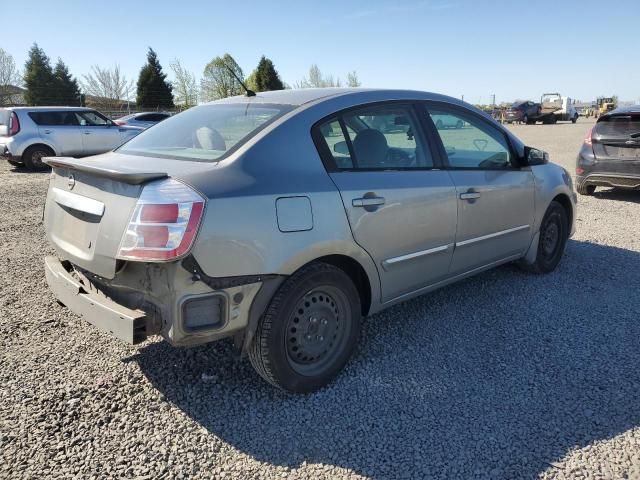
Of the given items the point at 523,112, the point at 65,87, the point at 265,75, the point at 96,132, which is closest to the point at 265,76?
the point at 265,75

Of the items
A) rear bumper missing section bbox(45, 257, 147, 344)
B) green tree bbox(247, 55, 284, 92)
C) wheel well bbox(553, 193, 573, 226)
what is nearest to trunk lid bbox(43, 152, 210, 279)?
rear bumper missing section bbox(45, 257, 147, 344)

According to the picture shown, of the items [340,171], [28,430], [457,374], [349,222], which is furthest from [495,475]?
[28,430]

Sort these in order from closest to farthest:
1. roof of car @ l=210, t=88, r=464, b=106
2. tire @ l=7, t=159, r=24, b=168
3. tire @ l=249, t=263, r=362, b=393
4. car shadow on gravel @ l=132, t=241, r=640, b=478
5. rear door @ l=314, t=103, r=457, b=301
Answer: car shadow on gravel @ l=132, t=241, r=640, b=478
tire @ l=249, t=263, r=362, b=393
rear door @ l=314, t=103, r=457, b=301
roof of car @ l=210, t=88, r=464, b=106
tire @ l=7, t=159, r=24, b=168

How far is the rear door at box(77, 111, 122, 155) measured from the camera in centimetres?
1388

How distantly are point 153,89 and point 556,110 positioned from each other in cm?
3593

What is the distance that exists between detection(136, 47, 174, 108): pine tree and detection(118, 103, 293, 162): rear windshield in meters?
46.2

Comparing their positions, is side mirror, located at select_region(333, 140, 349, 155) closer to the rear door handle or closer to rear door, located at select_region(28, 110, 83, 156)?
the rear door handle

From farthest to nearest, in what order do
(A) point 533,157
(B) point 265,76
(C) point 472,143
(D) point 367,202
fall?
(B) point 265,76 < (A) point 533,157 < (C) point 472,143 < (D) point 367,202

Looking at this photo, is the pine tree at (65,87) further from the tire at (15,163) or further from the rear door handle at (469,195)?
the rear door handle at (469,195)

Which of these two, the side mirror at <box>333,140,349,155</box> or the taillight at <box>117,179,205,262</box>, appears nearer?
the taillight at <box>117,179,205,262</box>

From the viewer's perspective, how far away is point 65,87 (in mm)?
47000

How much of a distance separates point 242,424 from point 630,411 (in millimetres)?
2113

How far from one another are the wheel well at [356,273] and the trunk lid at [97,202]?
0.91 meters

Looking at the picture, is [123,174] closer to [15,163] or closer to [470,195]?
[470,195]
